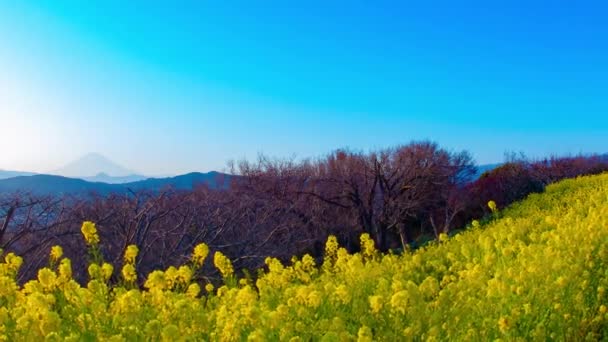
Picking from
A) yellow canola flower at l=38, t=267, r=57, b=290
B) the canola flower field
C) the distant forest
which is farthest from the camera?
the distant forest

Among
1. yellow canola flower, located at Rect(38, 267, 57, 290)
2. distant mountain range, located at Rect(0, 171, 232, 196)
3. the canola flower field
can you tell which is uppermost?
distant mountain range, located at Rect(0, 171, 232, 196)

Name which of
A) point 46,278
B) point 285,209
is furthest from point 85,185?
point 46,278

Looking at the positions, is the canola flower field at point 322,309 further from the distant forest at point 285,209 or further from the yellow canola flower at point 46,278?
the distant forest at point 285,209

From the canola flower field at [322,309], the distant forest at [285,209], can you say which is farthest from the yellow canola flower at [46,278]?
the distant forest at [285,209]

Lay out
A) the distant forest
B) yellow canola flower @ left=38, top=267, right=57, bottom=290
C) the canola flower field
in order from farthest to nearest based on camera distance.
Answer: the distant forest → yellow canola flower @ left=38, top=267, right=57, bottom=290 → the canola flower field

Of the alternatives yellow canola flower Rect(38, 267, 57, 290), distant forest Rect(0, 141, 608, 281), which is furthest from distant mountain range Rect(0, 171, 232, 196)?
yellow canola flower Rect(38, 267, 57, 290)

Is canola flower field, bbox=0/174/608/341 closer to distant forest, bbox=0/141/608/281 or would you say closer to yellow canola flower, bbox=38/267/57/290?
yellow canola flower, bbox=38/267/57/290

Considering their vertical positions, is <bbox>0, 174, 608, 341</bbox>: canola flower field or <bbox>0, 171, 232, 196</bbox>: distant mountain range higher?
<bbox>0, 171, 232, 196</bbox>: distant mountain range

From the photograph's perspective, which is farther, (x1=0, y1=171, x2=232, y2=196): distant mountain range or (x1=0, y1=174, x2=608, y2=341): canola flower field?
(x1=0, y1=171, x2=232, y2=196): distant mountain range

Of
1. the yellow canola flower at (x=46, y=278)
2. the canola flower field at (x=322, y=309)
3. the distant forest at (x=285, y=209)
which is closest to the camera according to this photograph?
the canola flower field at (x=322, y=309)

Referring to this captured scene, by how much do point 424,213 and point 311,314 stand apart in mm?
29752

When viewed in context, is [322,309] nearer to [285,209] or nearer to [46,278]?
[46,278]

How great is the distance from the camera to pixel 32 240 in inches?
476

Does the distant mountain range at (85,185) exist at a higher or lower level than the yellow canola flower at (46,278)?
higher
